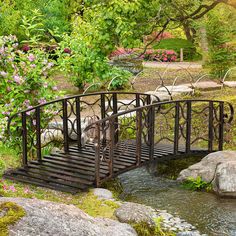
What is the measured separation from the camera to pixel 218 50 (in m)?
21.2

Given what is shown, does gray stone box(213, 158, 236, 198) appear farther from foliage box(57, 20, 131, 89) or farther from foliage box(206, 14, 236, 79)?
foliage box(206, 14, 236, 79)

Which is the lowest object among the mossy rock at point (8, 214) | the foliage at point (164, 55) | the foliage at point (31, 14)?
the mossy rock at point (8, 214)

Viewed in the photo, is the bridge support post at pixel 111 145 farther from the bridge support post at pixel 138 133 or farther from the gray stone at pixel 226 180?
the gray stone at pixel 226 180

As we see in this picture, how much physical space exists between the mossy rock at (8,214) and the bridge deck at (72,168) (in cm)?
317

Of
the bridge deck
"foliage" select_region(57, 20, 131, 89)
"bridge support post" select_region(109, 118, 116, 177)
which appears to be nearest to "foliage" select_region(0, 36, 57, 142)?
the bridge deck

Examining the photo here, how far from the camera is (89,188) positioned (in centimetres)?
745

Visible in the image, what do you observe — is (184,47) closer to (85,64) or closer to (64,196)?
(85,64)

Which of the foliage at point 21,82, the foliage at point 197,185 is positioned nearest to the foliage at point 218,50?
the foliage at point 21,82

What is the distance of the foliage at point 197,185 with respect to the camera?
8461mm

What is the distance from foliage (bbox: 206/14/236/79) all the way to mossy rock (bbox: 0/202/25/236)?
17214 mm

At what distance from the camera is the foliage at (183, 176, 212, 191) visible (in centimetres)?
846

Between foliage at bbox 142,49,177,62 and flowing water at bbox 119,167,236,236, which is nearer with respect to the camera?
flowing water at bbox 119,167,236,236

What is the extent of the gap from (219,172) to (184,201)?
77 centimetres

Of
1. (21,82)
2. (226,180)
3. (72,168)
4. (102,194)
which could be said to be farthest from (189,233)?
(21,82)
